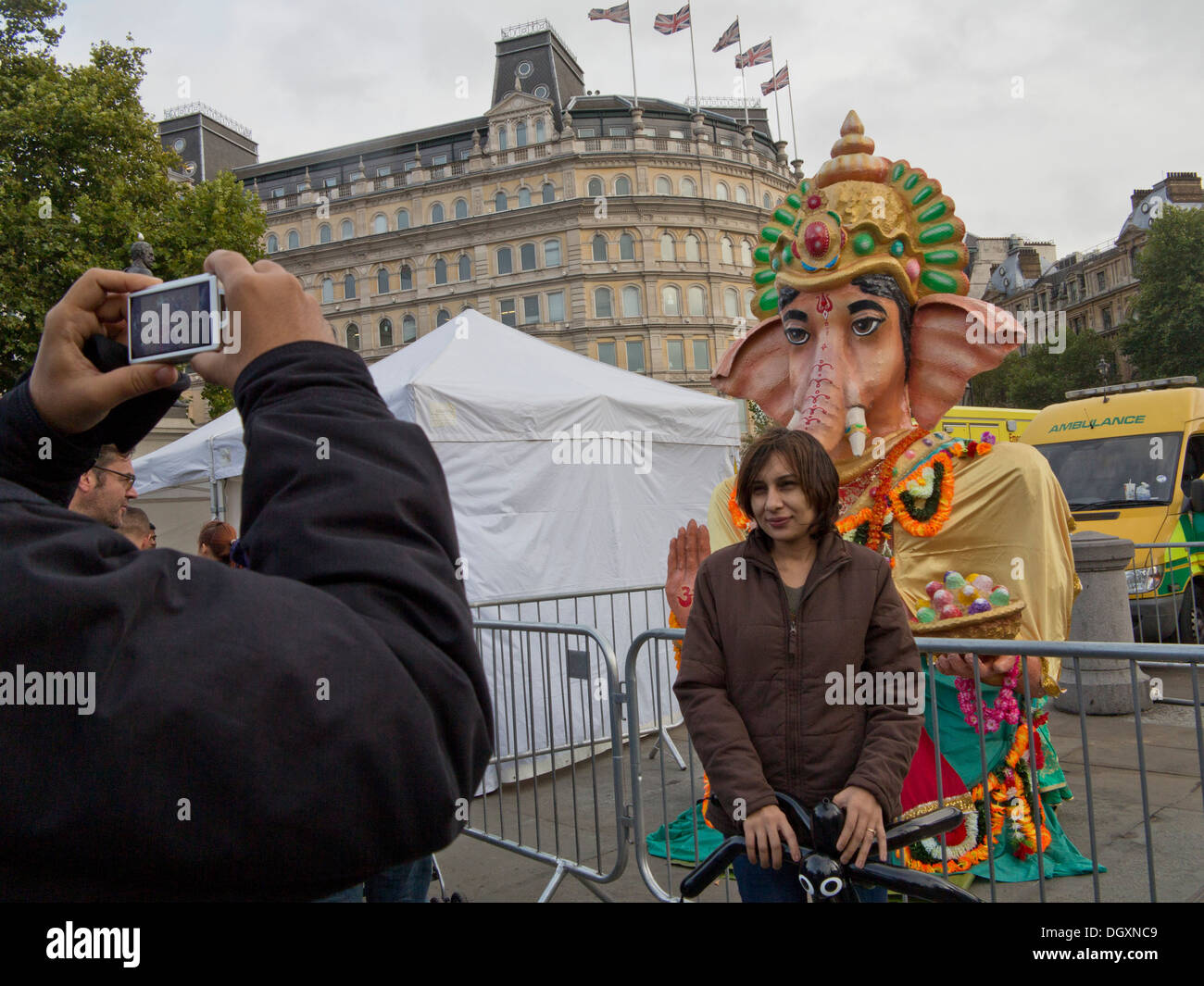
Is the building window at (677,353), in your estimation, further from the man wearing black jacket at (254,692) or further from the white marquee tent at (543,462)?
the man wearing black jacket at (254,692)

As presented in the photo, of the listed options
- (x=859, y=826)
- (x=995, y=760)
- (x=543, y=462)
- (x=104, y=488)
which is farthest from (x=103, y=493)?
(x=543, y=462)

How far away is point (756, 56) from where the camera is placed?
4019 centimetres

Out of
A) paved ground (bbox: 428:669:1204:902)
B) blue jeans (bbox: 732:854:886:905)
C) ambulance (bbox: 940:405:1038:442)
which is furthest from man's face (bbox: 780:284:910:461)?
ambulance (bbox: 940:405:1038:442)

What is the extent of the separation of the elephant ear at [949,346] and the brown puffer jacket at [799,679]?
138 centimetres

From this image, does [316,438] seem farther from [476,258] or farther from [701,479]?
[476,258]

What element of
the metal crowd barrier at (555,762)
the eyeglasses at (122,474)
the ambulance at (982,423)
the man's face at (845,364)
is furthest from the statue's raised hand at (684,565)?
the ambulance at (982,423)

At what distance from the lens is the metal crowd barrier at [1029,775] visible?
2.25 metres

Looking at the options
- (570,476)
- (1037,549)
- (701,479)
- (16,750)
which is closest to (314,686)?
(16,750)

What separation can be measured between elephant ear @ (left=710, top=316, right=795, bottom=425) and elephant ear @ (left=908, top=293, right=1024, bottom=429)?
0.56 meters

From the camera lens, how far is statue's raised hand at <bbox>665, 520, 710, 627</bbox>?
3352 millimetres
